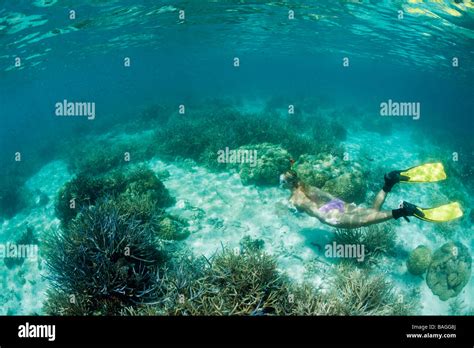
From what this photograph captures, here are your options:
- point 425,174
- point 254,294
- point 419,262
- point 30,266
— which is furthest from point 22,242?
point 425,174

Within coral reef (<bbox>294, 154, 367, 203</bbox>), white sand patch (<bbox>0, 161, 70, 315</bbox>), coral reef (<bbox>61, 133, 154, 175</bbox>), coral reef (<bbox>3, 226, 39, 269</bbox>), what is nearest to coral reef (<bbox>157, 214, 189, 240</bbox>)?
white sand patch (<bbox>0, 161, 70, 315</bbox>)

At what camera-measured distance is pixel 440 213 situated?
688 centimetres

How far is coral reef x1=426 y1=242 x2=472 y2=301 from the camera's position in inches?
314

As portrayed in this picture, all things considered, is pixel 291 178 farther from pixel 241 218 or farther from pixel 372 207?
pixel 241 218

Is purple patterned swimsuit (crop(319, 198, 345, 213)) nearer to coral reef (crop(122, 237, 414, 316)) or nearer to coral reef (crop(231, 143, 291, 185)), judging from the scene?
coral reef (crop(122, 237, 414, 316))

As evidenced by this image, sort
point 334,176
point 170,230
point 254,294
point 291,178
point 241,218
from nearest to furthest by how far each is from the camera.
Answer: point 254,294
point 291,178
point 170,230
point 241,218
point 334,176

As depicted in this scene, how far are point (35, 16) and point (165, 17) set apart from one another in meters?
9.94

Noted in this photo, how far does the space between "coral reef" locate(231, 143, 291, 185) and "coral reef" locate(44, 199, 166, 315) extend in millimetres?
5440

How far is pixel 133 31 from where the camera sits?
2745 cm

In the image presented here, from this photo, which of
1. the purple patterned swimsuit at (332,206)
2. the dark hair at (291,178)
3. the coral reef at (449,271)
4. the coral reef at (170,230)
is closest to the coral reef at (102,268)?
the coral reef at (170,230)

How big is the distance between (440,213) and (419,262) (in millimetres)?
2045
